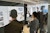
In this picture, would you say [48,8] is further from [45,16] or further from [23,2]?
[23,2]

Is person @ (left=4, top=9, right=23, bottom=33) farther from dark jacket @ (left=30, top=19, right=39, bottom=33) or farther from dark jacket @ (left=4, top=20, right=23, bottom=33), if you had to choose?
dark jacket @ (left=30, top=19, right=39, bottom=33)

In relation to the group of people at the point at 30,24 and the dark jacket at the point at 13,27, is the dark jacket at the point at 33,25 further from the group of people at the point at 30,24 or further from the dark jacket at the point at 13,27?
the dark jacket at the point at 13,27

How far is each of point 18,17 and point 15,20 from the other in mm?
32

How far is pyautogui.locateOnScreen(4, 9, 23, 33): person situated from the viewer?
24.2 inches

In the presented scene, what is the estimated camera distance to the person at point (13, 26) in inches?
24.2

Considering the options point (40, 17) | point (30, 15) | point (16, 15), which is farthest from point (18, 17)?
point (40, 17)

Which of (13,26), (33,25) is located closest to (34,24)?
(33,25)

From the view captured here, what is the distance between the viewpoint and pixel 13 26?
65 centimetres

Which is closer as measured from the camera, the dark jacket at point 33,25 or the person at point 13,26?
the person at point 13,26

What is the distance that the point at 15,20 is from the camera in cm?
66

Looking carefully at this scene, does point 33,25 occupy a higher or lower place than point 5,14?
lower

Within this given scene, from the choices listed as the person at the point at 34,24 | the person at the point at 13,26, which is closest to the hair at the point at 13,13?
the person at the point at 13,26

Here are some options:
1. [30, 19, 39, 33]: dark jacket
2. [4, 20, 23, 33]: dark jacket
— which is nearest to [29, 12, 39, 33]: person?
[30, 19, 39, 33]: dark jacket

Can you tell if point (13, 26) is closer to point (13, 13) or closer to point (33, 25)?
point (13, 13)
